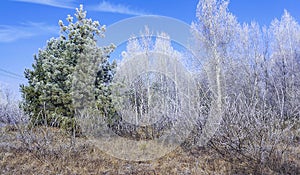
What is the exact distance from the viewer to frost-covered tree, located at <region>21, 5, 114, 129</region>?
6.73m

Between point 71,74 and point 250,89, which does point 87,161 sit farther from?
point 250,89

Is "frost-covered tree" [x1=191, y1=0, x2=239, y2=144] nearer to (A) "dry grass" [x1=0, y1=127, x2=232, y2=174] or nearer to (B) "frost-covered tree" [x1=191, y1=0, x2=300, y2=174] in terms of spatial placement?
(B) "frost-covered tree" [x1=191, y1=0, x2=300, y2=174]

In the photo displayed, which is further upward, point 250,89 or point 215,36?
point 215,36

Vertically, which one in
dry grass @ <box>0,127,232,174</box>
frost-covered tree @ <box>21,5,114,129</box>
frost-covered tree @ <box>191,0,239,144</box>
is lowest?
dry grass @ <box>0,127,232,174</box>

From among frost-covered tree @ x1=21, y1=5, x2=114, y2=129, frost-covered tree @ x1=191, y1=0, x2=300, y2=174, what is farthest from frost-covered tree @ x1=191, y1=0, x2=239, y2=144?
frost-covered tree @ x1=21, y1=5, x2=114, y2=129

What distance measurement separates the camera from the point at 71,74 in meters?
6.80

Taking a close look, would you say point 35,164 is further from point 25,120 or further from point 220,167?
point 220,167

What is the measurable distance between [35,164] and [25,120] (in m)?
2.03

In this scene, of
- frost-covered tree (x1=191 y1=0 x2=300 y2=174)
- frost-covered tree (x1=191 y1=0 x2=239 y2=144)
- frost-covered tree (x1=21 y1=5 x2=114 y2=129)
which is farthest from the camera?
frost-covered tree (x1=191 y1=0 x2=239 y2=144)

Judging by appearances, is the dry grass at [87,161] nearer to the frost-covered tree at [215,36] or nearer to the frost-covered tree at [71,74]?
the frost-covered tree at [71,74]

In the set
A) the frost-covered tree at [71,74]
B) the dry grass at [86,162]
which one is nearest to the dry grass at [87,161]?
the dry grass at [86,162]

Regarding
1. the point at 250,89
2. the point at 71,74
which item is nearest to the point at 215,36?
the point at 250,89

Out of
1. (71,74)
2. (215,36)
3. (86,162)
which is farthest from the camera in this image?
(215,36)

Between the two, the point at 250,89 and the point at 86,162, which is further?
the point at 250,89
